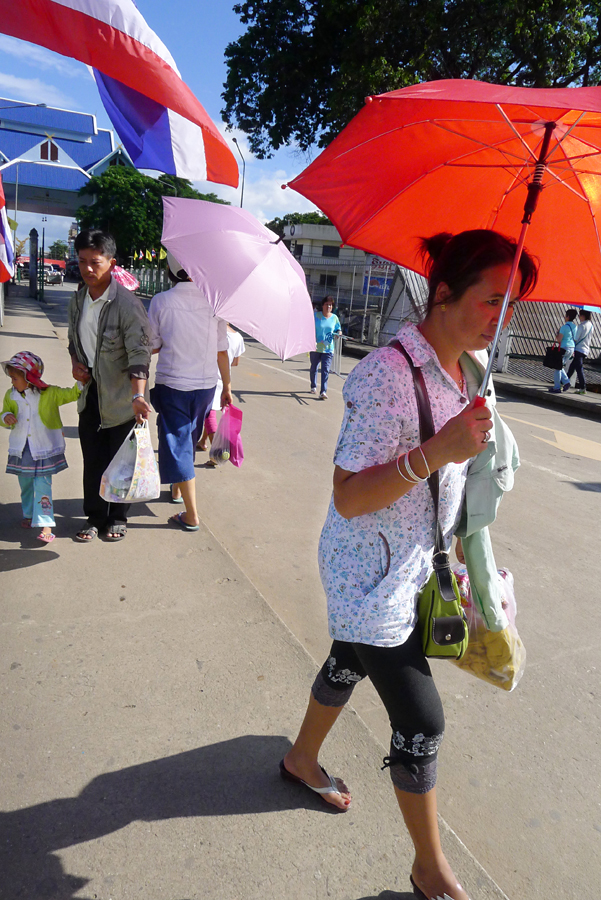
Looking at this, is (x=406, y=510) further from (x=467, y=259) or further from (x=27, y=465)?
(x=27, y=465)

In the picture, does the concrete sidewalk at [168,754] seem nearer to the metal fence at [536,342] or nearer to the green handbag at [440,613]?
the green handbag at [440,613]

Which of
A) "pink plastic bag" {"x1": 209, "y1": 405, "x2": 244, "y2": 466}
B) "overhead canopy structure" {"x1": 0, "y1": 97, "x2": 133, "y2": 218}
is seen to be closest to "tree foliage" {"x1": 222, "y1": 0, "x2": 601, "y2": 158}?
"pink plastic bag" {"x1": 209, "y1": 405, "x2": 244, "y2": 466}

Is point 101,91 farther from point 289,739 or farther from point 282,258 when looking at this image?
point 289,739

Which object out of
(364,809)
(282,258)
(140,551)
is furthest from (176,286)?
(364,809)

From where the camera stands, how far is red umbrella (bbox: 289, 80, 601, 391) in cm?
179

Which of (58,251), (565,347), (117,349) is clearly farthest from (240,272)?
(58,251)

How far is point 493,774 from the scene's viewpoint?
2520 mm

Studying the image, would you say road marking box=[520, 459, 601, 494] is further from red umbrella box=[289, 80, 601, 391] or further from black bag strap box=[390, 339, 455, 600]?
black bag strap box=[390, 339, 455, 600]

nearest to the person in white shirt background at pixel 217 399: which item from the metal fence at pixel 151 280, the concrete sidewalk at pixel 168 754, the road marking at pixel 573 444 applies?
the concrete sidewalk at pixel 168 754

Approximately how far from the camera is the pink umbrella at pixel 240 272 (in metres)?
3.88

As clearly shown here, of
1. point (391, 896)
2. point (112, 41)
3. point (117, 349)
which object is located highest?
point (112, 41)

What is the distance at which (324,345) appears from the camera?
1071cm

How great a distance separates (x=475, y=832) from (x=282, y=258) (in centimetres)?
331

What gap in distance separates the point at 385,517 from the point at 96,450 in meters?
2.86
